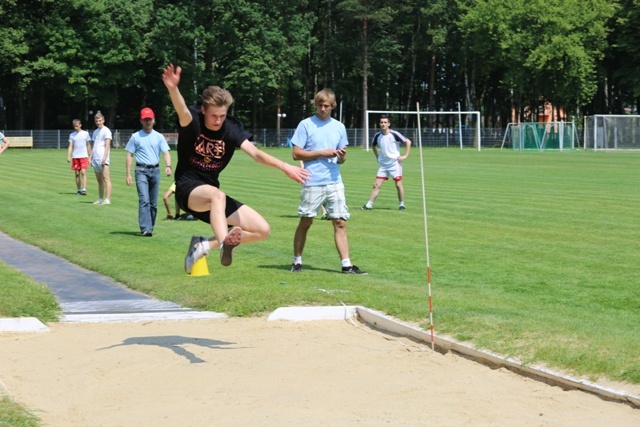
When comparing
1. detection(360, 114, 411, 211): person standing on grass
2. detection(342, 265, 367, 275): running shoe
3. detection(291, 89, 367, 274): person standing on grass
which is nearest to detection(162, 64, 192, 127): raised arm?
detection(291, 89, 367, 274): person standing on grass

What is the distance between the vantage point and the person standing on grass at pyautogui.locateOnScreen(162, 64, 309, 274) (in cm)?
858

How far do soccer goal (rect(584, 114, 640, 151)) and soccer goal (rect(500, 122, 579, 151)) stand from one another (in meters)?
1.61

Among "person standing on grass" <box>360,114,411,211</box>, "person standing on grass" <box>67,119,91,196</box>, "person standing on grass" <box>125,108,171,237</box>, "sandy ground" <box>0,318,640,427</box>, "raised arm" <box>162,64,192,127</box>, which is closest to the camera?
"sandy ground" <box>0,318,640,427</box>

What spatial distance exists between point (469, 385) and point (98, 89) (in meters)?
77.0

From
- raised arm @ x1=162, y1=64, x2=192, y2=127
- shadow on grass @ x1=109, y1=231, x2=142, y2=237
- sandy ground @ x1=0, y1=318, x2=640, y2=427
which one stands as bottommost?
sandy ground @ x1=0, y1=318, x2=640, y2=427

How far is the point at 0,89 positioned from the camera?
85.2 m

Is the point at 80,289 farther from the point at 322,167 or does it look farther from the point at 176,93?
the point at 176,93

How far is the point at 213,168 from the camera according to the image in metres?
8.98

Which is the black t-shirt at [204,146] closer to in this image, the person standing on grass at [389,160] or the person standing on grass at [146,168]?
the person standing on grass at [146,168]

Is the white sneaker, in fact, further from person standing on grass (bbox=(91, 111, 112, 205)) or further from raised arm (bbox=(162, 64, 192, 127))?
person standing on grass (bbox=(91, 111, 112, 205))

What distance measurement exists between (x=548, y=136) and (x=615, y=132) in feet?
19.1

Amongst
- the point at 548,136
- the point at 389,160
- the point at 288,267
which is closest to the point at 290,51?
the point at 548,136

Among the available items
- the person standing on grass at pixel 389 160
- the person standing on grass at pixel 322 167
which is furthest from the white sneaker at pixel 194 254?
the person standing on grass at pixel 389 160

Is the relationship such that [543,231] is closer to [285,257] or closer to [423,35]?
[285,257]
